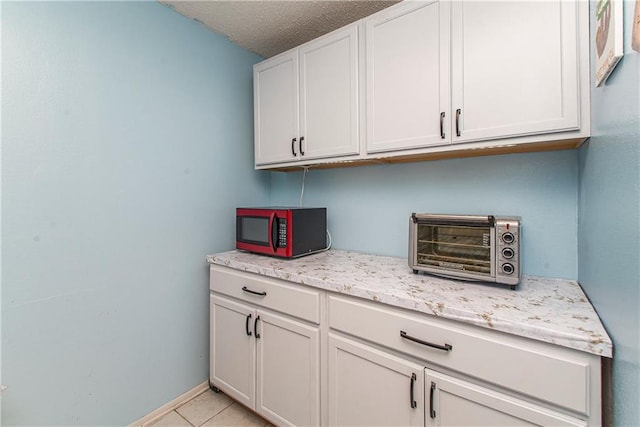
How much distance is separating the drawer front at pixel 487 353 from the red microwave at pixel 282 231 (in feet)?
1.95

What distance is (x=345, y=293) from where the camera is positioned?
1200 mm

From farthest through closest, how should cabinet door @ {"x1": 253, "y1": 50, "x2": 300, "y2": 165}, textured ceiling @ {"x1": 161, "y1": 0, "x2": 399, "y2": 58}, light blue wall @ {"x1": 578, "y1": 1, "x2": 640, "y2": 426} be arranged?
1. cabinet door @ {"x1": 253, "y1": 50, "x2": 300, "y2": 165}
2. textured ceiling @ {"x1": 161, "y1": 0, "x2": 399, "y2": 58}
3. light blue wall @ {"x1": 578, "y1": 1, "x2": 640, "y2": 426}

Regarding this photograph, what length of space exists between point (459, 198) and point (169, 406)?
2.09 meters

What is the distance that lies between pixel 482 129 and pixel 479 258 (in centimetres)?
55

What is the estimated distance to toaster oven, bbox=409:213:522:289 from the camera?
1101mm

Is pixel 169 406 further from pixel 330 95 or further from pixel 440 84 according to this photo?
pixel 440 84

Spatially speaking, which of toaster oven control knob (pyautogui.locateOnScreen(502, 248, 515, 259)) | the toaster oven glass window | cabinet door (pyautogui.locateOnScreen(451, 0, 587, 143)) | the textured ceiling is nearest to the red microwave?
the toaster oven glass window

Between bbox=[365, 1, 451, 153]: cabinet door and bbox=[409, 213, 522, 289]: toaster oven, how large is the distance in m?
0.39

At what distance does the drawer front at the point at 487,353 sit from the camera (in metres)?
0.78

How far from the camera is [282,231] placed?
164 cm

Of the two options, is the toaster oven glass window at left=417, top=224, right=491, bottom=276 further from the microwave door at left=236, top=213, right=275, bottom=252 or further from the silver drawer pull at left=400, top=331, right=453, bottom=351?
the microwave door at left=236, top=213, right=275, bottom=252

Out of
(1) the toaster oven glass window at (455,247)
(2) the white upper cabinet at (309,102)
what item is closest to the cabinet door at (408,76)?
(2) the white upper cabinet at (309,102)

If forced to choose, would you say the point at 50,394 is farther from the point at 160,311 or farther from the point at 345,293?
the point at 345,293

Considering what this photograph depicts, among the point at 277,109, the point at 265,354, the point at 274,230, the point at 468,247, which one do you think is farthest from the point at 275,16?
the point at 265,354
